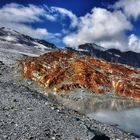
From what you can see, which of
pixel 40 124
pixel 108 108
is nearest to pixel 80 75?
pixel 108 108

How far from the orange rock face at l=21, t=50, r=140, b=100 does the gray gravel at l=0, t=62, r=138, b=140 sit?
61.7ft

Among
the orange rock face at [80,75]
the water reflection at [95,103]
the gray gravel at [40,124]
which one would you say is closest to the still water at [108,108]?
the water reflection at [95,103]

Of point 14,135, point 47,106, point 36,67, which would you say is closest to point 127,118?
point 47,106

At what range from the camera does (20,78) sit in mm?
50656

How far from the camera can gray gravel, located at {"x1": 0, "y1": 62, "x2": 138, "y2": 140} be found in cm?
2231

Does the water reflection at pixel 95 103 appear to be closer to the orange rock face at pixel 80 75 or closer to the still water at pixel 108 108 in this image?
the still water at pixel 108 108

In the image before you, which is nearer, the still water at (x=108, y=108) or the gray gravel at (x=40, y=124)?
the gray gravel at (x=40, y=124)

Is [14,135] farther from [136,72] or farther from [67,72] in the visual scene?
[136,72]

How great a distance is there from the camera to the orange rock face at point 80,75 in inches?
1976

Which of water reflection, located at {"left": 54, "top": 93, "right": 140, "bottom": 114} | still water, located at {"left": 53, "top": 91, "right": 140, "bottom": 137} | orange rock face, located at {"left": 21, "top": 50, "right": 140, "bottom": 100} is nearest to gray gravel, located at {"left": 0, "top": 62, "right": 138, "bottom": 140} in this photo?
still water, located at {"left": 53, "top": 91, "right": 140, "bottom": 137}

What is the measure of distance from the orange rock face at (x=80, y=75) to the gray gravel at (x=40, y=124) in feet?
61.7

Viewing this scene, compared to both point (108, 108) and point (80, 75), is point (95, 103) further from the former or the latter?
point (80, 75)

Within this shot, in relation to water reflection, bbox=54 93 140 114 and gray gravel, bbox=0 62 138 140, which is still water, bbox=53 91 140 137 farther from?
gray gravel, bbox=0 62 138 140

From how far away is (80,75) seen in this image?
52.6 m
